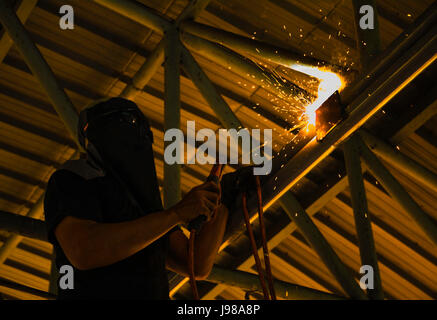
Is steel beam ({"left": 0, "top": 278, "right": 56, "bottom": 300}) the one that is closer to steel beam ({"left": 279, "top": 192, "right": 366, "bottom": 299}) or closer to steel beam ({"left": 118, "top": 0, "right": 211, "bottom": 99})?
steel beam ({"left": 279, "top": 192, "right": 366, "bottom": 299})

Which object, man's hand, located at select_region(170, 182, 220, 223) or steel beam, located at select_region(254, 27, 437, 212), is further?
steel beam, located at select_region(254, 27, 437, 212)

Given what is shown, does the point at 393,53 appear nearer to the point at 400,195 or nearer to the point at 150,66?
the point at 400,195

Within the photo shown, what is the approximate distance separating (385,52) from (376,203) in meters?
5.79

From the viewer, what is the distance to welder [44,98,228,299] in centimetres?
261

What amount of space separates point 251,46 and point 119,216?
338cm

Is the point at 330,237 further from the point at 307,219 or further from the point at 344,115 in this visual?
the point at 344,115

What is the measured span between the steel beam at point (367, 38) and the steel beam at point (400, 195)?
218 centimetres

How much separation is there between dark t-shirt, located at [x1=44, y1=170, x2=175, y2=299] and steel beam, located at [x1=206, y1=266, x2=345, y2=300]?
143 inches

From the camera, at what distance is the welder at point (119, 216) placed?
261 cm

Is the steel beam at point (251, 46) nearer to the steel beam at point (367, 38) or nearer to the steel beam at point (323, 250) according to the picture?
the steel beam at point (367, 38)

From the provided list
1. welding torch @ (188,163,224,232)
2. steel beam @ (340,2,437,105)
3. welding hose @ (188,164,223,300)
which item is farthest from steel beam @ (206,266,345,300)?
welding torch @ (188,163,224,232)
